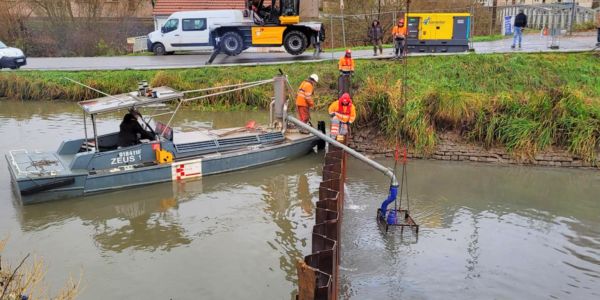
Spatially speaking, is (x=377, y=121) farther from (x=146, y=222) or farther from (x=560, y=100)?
(x=146, y=222)

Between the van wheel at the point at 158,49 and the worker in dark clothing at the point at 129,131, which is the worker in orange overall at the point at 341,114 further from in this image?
the van wheel at the point at 158,49

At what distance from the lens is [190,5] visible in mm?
32281

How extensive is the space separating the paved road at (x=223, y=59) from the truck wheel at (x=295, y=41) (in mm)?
461

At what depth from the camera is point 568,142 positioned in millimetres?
12953

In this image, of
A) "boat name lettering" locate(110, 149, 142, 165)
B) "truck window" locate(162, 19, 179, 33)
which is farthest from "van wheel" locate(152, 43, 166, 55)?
"boat name lettering" locate(110, 149, 142, 165)

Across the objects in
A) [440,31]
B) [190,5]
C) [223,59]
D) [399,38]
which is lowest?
[223,59]

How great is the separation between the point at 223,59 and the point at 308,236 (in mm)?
16095

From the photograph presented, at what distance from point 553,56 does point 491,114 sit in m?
5.64

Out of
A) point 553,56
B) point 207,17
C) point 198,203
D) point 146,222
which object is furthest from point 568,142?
point 207,17

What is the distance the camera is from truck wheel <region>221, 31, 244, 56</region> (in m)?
21.6

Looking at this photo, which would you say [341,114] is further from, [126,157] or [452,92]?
[126,157]

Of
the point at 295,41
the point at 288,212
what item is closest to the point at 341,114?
the point at 288,212

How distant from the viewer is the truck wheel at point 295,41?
70.1 ft

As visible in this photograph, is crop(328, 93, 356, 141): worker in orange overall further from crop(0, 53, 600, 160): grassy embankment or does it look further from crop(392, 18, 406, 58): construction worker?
crop(392, 18, 406, 58): construction worker
